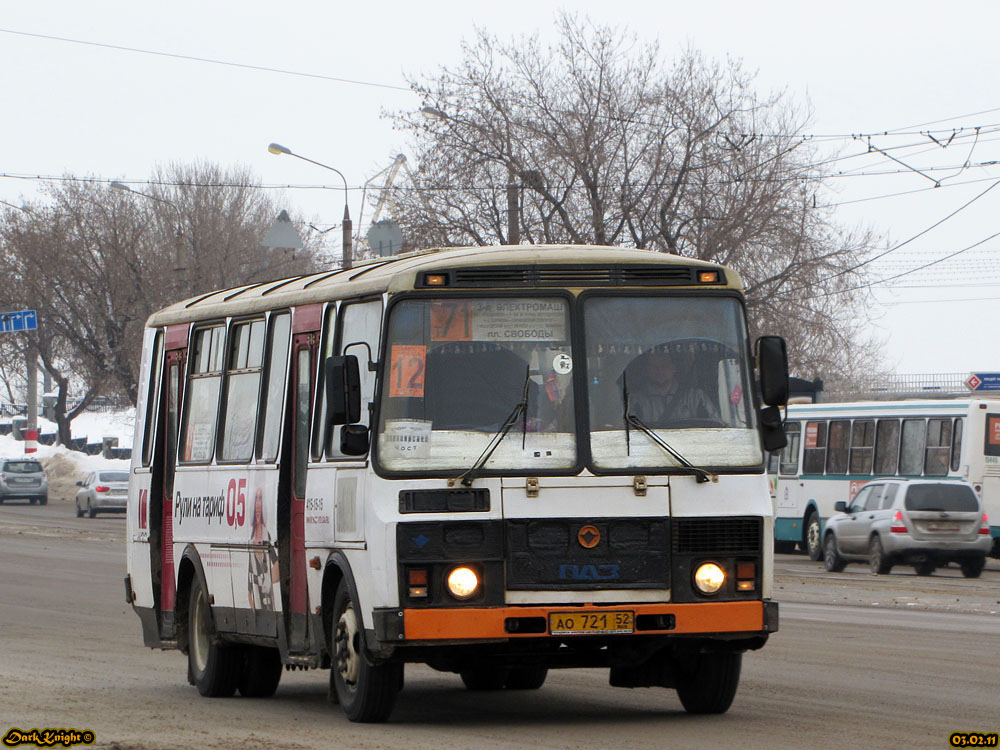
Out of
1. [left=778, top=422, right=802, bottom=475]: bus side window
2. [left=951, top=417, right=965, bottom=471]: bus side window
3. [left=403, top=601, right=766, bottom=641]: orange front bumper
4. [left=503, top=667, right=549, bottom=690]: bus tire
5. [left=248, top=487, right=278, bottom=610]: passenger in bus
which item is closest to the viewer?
[left=403, top=601, right=766, bottom=641]: orange front bumper

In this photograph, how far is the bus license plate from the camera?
33.2 feet

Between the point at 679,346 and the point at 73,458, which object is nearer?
the point at 679,346

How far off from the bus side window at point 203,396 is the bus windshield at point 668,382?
3794mm

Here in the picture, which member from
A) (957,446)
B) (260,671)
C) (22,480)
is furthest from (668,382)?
(22,480)

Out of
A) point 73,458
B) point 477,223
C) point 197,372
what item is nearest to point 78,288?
point 73,458

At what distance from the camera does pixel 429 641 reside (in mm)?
9992

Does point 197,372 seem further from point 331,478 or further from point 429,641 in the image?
point 429,641

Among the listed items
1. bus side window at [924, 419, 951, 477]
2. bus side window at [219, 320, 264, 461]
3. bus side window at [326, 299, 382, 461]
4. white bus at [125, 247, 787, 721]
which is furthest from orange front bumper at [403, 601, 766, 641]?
bus side window at [924, 419, 951, 477]

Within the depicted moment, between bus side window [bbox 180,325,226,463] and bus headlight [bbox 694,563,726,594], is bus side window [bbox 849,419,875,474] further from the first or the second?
bus headlight [bbox 694,563,726,594]

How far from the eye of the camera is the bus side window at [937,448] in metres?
34.1

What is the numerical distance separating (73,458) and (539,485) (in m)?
70.3

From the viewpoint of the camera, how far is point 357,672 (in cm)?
1064

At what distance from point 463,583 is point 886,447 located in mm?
26516

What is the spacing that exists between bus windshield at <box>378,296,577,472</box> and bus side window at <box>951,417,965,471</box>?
24.4 meters
